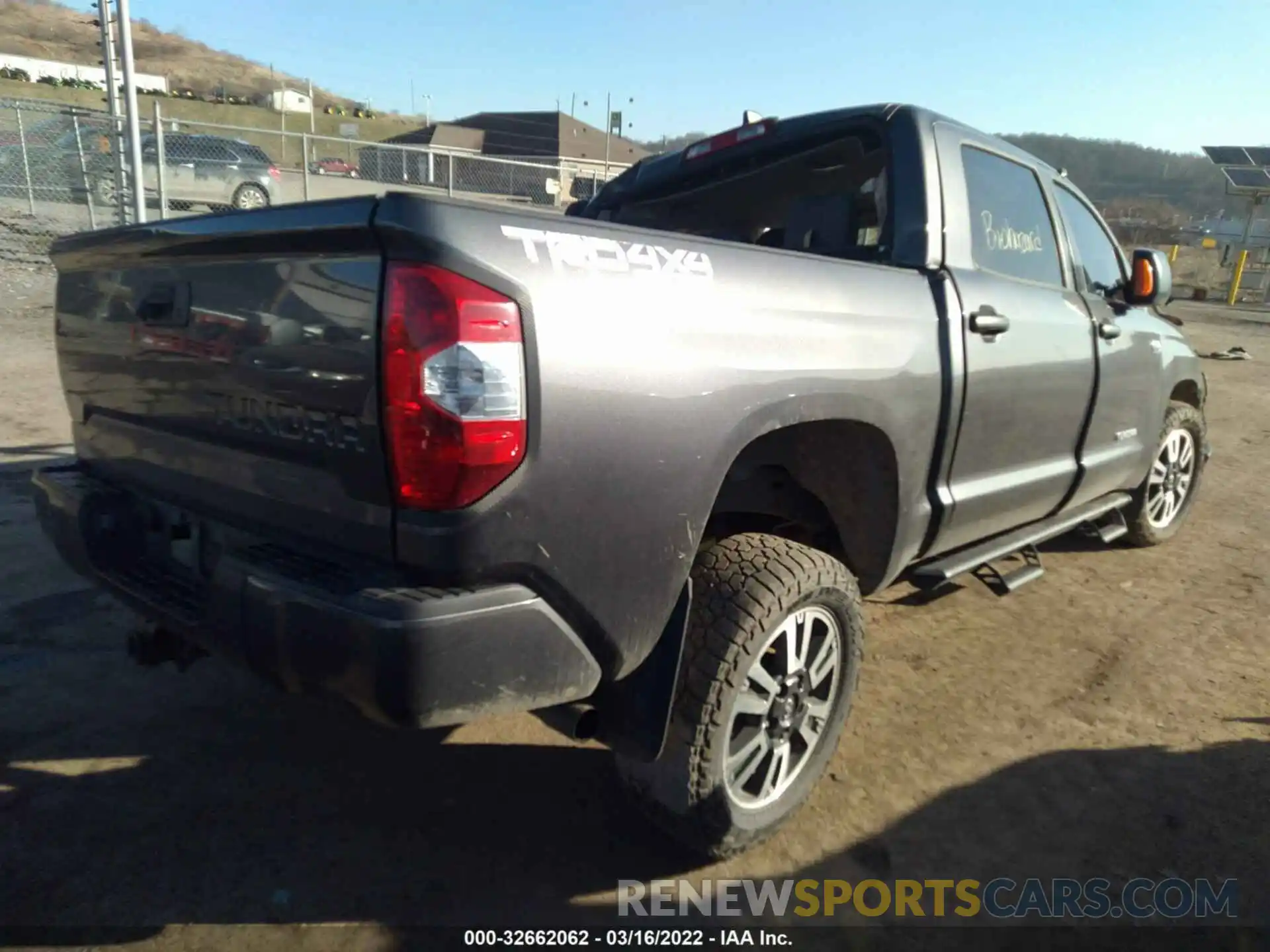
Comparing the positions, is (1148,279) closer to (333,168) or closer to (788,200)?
(788,200)

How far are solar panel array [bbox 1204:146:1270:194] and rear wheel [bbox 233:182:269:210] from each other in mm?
28893

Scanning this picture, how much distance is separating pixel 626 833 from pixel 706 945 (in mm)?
443

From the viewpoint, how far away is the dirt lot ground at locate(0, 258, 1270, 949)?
7.42ft

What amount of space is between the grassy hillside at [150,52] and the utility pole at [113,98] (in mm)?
60565

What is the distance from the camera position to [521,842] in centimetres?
248

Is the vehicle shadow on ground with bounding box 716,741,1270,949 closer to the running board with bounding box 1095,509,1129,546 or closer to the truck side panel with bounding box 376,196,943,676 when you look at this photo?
the truck side panel with bounding box 376,196,943,676

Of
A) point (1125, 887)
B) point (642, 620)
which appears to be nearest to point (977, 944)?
point (1125, 887)

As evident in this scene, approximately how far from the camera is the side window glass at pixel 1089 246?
3.99 m

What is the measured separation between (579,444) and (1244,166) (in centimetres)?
3544

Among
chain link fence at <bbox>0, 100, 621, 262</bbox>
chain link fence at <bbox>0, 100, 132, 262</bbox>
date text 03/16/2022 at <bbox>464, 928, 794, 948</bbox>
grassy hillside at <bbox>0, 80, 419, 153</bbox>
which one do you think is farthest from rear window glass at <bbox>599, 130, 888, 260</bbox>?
grassy hillside at <bbox>0, 80, 419, 153</bbox>

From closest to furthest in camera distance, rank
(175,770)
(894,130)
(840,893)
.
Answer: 1. (840,893)
2. (175,770)
3. (894,130)

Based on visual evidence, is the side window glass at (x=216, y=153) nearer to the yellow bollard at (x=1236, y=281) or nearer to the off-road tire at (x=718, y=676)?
the off-road tire at (x=718, y=676)

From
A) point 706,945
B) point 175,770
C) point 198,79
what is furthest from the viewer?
point 198,79

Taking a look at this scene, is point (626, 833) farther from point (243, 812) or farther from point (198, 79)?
point (198, 79)
